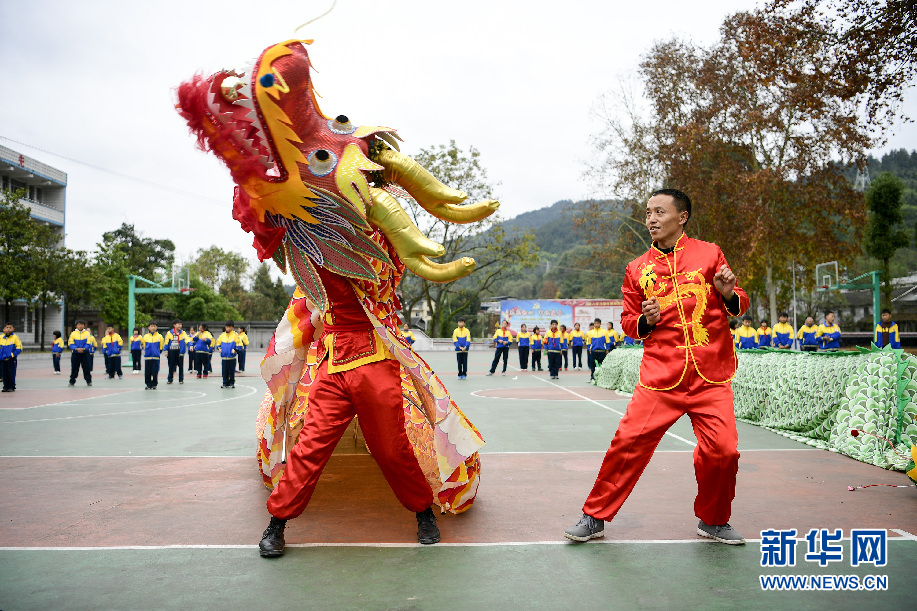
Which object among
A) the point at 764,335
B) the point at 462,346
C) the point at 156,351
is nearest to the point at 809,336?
the point at 764,335

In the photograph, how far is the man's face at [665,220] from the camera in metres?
3.87

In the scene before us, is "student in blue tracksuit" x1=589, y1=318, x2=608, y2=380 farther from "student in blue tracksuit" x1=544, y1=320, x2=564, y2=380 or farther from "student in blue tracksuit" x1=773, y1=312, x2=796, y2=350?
"student in blue tracksuit" x1=773, y1=312, x2=796, y2=350

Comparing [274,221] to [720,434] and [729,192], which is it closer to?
[720,434]

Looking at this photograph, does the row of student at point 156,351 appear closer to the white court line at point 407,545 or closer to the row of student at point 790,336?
the white court line at point 407,545

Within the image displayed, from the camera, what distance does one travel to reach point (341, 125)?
369 centimetres

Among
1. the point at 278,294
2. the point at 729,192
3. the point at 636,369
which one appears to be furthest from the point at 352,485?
the point at 278,294

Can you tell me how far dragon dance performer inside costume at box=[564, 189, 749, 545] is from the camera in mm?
3580

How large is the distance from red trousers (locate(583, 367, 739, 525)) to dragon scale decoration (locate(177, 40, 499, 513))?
921mm

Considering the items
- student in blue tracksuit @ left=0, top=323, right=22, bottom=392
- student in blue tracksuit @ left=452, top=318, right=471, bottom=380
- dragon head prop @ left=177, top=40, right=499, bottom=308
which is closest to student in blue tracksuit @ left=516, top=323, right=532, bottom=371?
student in blue tracksuit @ left=452, top=318, right=471, bottom=380

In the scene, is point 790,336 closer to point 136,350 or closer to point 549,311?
point 549,311

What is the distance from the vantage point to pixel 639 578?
314 centimetres

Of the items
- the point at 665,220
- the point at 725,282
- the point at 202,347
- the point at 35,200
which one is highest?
the point at 35,200

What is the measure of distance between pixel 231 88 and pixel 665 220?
100 inches

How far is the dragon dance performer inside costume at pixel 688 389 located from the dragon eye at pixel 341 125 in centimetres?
191
